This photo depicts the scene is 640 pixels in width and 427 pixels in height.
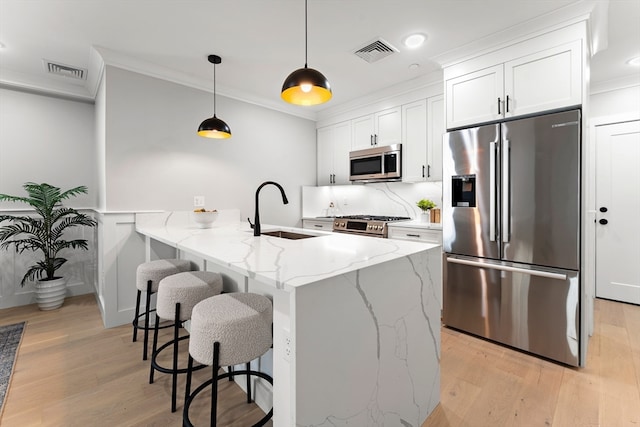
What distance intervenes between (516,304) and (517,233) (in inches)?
22.4

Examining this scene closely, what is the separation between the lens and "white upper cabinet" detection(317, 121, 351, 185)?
14.1ft

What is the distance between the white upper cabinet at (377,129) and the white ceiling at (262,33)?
1.65 feet

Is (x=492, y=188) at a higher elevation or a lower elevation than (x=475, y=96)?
lower

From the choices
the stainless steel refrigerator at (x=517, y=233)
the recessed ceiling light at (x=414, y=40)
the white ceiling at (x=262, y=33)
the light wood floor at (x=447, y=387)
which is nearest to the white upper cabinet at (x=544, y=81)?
the stainless steel refrigerator at (x=517, y=233)

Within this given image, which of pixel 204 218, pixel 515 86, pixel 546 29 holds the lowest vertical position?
pixel 204 218

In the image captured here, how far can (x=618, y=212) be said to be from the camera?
3.41 meters

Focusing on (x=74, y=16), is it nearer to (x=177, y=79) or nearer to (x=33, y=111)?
(x=177, y=79)

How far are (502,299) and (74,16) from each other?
3.99 metres

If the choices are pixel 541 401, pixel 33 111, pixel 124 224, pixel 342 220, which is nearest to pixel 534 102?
pixel 541 401

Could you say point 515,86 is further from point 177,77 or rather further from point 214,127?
point 177,77

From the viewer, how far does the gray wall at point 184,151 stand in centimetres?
285

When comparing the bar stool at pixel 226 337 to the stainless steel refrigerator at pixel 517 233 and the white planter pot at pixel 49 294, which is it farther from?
the white planter pot at pixel 49 294

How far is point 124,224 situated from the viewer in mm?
2877

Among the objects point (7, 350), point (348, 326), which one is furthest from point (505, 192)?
point (7, 350)
